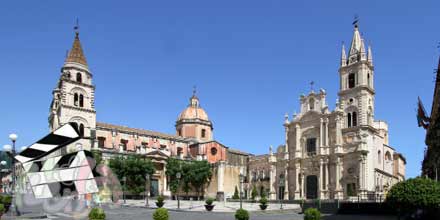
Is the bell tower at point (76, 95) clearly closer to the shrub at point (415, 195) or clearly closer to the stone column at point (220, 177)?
the stone column at point (220, 177)

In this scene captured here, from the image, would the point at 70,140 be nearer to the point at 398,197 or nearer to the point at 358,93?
the point at 398,197

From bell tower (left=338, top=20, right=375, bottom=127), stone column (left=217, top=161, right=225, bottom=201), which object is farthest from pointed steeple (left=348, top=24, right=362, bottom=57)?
stone column (left=217, top=161, right=225, bottom=201)

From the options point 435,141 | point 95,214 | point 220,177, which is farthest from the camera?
point 220,177

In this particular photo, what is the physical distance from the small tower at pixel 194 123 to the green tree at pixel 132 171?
730 inches

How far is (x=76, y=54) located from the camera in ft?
216

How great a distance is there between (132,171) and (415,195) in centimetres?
4542

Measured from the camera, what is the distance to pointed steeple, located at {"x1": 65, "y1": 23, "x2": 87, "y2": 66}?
65.3m

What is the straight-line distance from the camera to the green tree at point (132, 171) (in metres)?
61.6

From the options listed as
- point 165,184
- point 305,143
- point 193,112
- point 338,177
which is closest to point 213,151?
point 193,112

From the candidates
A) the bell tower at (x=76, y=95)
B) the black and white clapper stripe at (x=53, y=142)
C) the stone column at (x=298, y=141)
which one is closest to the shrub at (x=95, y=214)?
the black and white clapper stripe at (x=53, y=142)

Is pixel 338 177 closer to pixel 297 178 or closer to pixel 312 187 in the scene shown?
pixel 312 187

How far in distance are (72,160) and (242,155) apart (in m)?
63.1

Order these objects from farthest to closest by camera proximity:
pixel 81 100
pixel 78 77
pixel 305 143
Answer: pixel 305 143, pixel 78 77, pixel 81 100

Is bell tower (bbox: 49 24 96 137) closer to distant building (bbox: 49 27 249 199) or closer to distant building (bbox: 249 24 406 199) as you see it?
distant building (bbox: 49 27 249 199)
